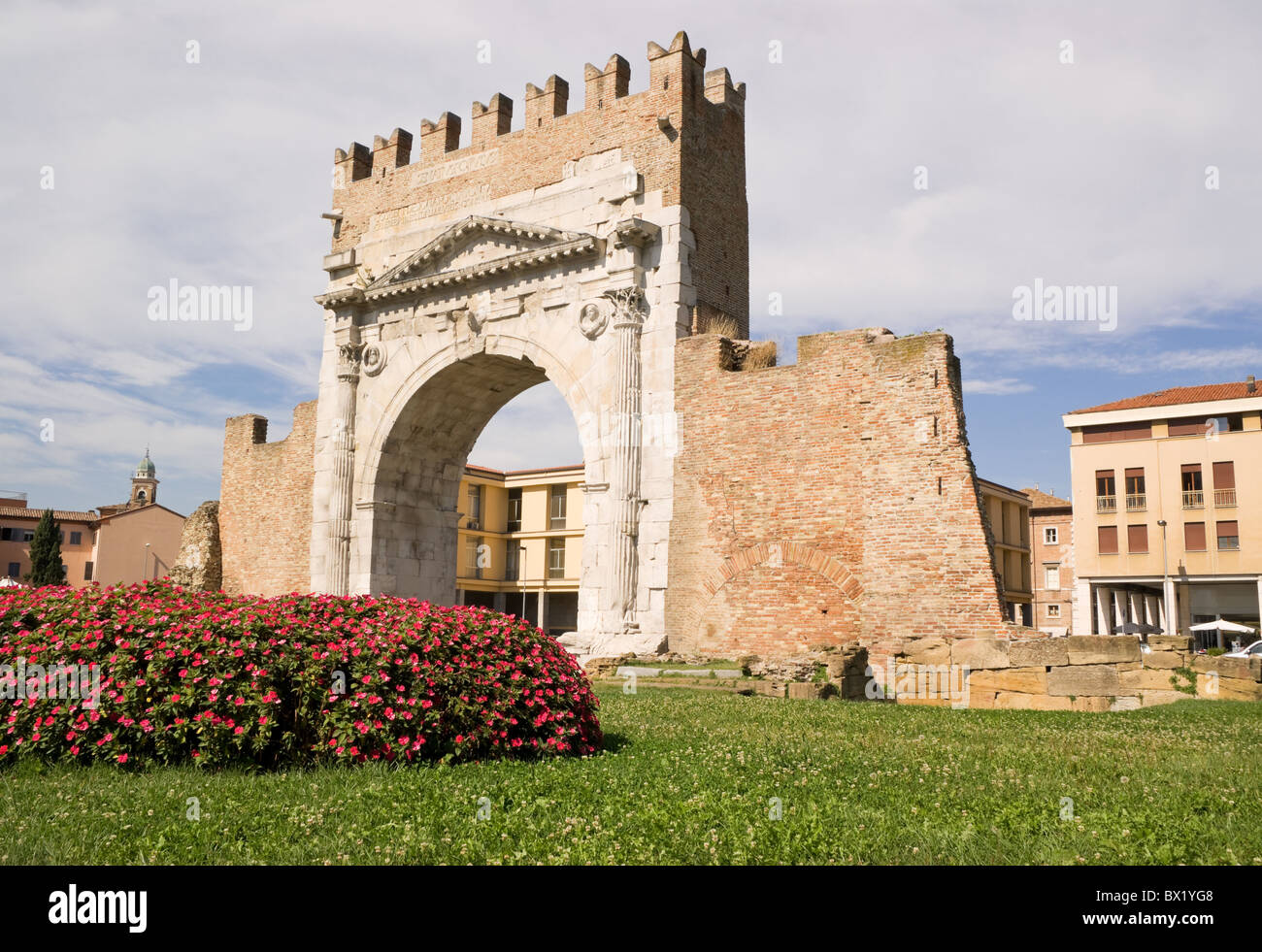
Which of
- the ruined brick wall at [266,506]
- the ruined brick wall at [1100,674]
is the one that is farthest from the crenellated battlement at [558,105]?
the ruined brick wall at [1100,674]

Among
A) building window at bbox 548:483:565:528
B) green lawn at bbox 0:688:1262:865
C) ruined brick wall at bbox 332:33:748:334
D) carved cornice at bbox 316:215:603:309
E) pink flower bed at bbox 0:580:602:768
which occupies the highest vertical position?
ruined brick wall at bbox 332:33:748:334

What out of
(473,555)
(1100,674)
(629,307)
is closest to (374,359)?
(629,307)

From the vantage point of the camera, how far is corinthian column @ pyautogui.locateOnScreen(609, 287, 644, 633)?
57.8ft

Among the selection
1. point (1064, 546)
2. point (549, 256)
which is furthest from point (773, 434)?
point (1064, 546)

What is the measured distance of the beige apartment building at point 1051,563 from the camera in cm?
5244

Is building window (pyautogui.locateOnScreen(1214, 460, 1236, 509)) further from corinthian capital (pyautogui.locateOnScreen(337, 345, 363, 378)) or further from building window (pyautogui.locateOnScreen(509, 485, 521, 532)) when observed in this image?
corinthian capital (pyautogui.locateOnScreen(337, 345, 363, 378))

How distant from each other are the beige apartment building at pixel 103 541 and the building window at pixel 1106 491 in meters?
46.7

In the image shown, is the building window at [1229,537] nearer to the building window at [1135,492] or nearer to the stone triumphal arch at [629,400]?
the building window at [1135,492]

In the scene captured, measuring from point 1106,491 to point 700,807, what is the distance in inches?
1722

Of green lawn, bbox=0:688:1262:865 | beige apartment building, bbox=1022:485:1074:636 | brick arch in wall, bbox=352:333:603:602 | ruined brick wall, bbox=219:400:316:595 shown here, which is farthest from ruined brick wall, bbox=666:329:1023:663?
beige apartment building, bbox=1022:485:1074:636

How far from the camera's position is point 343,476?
874 inches

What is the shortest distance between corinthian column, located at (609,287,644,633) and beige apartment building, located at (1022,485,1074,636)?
40725mm

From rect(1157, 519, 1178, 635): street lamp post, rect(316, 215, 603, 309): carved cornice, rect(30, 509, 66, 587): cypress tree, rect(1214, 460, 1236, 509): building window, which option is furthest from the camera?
rect(30, 509, 66, 587): cypress tree

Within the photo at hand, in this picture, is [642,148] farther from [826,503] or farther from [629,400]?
[826,503]
